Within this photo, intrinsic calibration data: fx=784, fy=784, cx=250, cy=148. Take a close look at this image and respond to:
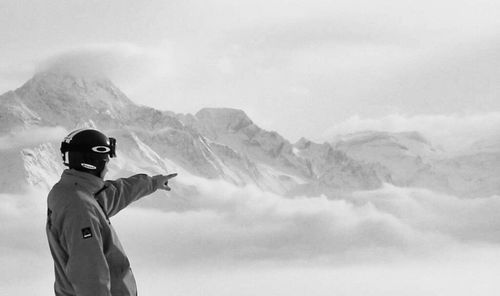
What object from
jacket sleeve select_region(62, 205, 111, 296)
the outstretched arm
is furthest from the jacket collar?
jacket sleeve select_region(62, 205, 111, 296)

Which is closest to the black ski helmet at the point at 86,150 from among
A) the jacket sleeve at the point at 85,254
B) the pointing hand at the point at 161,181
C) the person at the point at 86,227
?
the person at the point at 86,227

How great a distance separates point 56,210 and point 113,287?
893 mm

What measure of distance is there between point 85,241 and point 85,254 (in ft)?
0.37

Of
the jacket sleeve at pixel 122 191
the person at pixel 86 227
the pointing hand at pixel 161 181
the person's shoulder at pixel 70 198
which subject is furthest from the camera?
the pointing hand at pixel 161 181

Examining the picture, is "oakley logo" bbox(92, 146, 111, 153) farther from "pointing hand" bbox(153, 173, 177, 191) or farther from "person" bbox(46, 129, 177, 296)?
"pointing hand" bbox(153, 173, 177, 191)

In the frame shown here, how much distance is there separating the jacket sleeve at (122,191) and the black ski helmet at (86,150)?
287 millimetres

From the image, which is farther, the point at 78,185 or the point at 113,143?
the point at 113,143

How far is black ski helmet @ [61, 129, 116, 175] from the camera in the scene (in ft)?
23.7

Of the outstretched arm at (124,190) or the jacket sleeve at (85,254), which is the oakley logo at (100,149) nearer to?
the outstretched arm at (124,190)

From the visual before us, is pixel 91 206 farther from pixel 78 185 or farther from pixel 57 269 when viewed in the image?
pixel 57 269

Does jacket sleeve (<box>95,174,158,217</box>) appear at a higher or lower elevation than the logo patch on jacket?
higher

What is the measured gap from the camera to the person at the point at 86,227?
21.5 feet

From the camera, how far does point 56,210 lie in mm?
6902

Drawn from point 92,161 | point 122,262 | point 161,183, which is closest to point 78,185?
point 92,161
